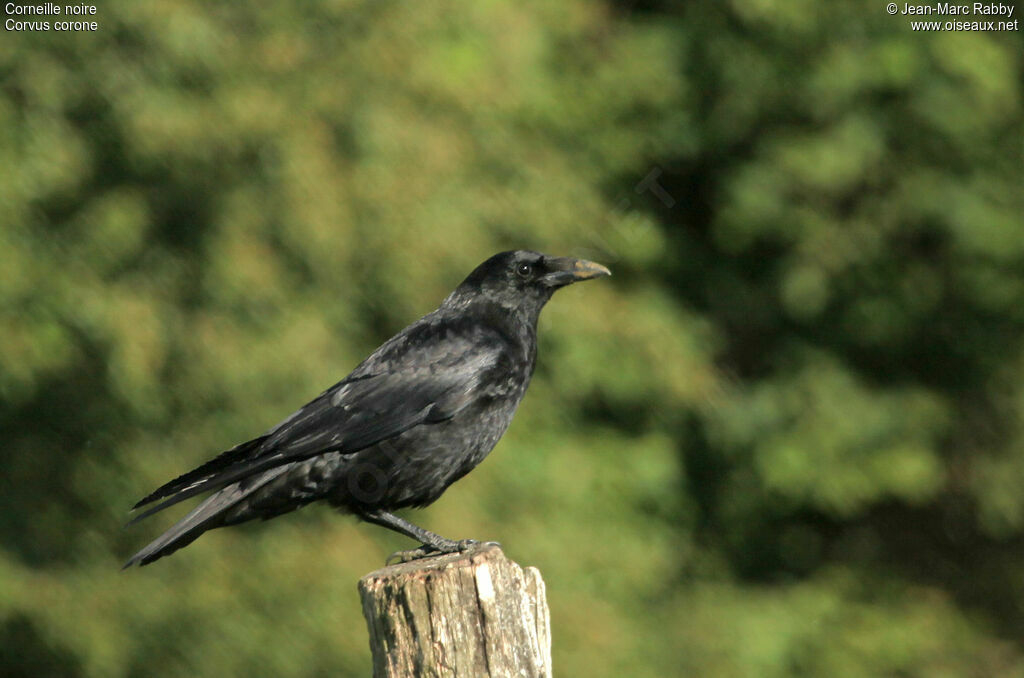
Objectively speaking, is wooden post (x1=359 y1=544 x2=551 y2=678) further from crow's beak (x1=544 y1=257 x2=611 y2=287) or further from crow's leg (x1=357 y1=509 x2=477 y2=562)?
crow's beak (x1=544 y1=257 x2=611 y2=287)

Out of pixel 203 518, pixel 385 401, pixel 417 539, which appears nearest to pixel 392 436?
pixel 385 401

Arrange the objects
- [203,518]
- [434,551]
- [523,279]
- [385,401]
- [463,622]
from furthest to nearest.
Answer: [523,279], [385,401], [434,551], [203,518], [463,622]

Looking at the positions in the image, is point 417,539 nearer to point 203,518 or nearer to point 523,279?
point 203,518

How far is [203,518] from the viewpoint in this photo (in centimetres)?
388

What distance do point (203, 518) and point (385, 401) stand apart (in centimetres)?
84

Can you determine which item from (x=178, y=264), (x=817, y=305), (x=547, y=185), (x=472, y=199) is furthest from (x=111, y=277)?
(x=817, y=305)

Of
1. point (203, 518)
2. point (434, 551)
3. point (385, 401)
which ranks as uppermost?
point (385, 401)

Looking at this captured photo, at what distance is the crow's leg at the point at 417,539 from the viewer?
418cm

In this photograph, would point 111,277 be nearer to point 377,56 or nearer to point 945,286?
point 377,56

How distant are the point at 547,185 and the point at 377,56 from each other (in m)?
1.37

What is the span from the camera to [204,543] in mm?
7109

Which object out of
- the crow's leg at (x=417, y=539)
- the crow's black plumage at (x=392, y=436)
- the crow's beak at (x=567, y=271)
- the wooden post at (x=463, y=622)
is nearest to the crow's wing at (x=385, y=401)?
the crow's black plumage at (x=392, y=436)

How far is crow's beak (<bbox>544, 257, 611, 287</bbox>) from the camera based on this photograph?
4.99 metres

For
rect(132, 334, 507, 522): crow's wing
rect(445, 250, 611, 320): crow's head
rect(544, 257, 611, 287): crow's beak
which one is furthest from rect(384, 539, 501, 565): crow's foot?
rect(544, 257, 611, 287): crow's beak
